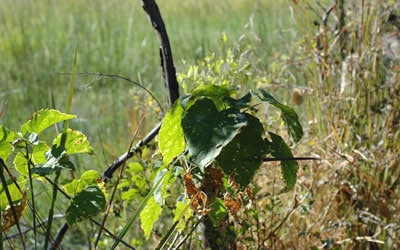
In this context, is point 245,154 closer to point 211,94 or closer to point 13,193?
point 211,94

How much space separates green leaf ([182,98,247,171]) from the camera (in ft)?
4.62

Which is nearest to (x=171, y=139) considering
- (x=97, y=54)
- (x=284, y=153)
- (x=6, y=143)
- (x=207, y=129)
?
(x=207, y=129)

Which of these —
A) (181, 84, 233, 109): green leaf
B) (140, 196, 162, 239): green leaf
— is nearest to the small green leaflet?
(140, 196, 162, 239): green leaf

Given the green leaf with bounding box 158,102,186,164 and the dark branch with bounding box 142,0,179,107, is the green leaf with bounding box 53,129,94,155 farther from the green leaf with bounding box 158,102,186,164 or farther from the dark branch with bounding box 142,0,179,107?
the dark branch with bounding box 142,0,179,107

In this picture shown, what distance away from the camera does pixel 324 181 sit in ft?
8.48

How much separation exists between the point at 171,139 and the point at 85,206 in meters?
0.22

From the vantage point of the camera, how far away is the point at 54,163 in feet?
4.92

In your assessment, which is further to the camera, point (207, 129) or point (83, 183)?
point (83, 183)

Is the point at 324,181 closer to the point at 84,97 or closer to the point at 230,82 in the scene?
the point at 230,82

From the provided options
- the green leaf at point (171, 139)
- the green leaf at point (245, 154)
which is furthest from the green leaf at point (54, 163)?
the green leaf at point (245, 154)

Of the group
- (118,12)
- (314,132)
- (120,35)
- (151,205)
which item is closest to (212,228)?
(151,205)

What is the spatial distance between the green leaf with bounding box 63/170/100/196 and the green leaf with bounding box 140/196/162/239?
161 mm

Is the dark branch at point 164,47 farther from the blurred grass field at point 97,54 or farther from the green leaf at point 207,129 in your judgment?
the blurred grass field at point 97,54

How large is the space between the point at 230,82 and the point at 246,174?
828 millimetres
